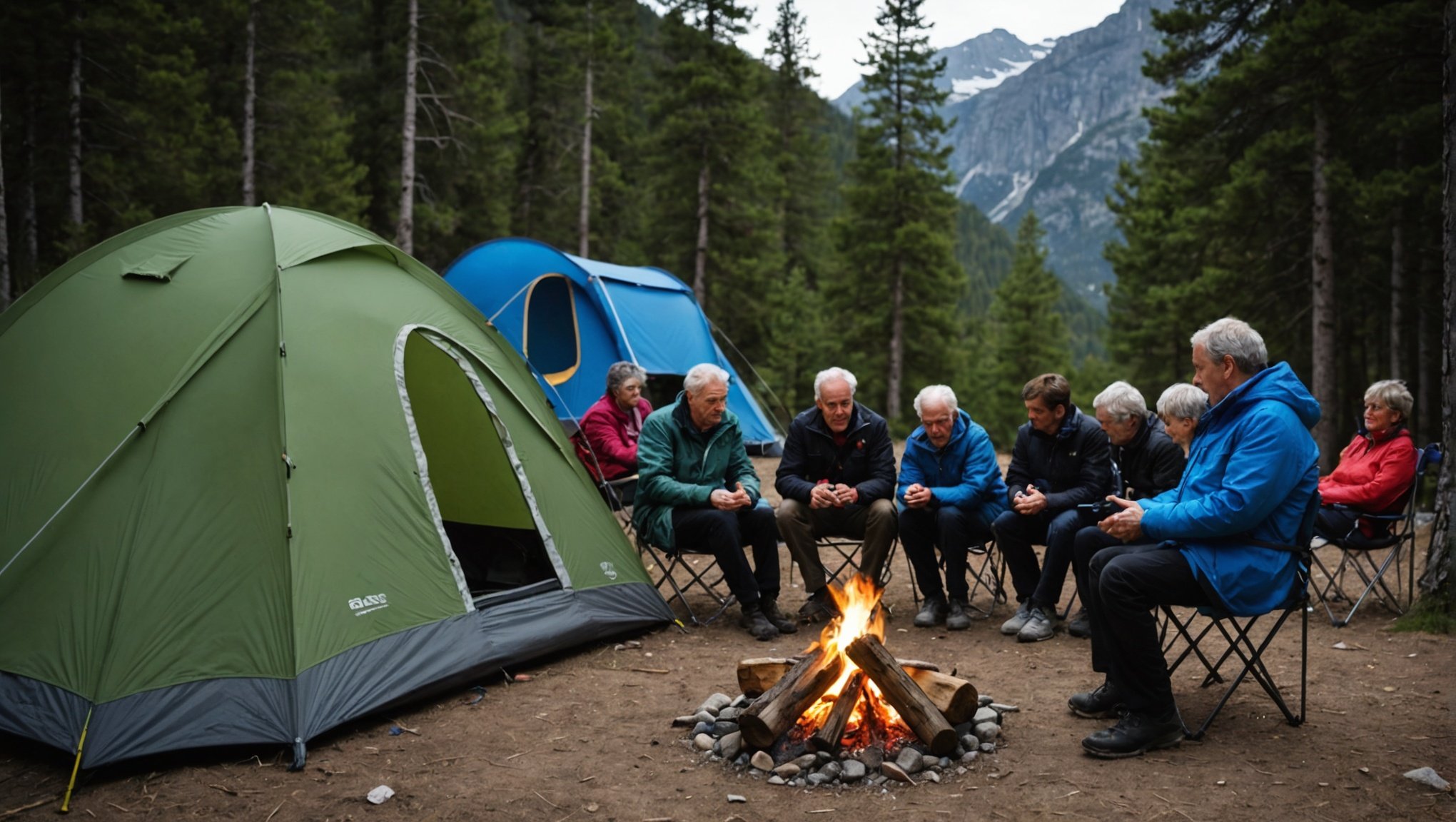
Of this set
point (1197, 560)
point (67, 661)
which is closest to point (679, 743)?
point (1197, 560)

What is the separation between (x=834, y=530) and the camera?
5.56m

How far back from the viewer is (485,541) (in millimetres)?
5738

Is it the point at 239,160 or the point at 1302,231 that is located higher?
the point at 239,160

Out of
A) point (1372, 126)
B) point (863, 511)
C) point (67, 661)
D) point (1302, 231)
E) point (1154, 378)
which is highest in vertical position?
point (1372, 126)

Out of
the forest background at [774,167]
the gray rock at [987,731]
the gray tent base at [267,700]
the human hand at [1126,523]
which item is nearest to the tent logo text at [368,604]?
the gray tent base at [267,700]

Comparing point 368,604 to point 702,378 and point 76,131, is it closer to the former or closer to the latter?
point 702,378

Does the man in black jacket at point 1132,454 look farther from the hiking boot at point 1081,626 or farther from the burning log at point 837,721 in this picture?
A: the burning log at point 837,721

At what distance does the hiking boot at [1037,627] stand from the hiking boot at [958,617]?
299mm

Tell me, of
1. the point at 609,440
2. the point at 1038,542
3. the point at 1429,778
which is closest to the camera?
the point at 1429,778

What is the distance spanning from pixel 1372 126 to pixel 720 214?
12812mm

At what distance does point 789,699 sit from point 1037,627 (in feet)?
7.17

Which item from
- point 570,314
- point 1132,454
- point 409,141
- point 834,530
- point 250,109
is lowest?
point 834,530

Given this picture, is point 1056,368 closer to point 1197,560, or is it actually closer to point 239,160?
point 239,160

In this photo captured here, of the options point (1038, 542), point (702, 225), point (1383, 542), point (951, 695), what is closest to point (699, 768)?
point (951, 695)
